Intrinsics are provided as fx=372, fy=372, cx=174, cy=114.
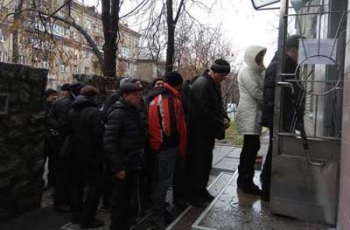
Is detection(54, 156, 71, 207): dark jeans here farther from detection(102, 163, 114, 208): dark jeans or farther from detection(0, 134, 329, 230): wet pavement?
detection(102, 163, 114, 208): dark jeans

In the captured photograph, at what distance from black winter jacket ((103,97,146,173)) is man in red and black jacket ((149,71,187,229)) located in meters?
0.21

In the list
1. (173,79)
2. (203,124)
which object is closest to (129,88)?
(173,79)

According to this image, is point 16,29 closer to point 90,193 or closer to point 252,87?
point 90,193

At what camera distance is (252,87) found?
4637 mm

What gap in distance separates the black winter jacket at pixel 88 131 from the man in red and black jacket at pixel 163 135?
65 centimetres

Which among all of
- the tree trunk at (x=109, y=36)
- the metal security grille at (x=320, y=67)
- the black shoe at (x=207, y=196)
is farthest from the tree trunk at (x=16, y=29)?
the metal security grille at (x=320, y=67)

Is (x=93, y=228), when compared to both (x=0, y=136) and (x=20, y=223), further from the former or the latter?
(x=0, y=136)

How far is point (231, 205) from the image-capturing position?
4.28m

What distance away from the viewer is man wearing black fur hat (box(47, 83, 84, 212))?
508 cm

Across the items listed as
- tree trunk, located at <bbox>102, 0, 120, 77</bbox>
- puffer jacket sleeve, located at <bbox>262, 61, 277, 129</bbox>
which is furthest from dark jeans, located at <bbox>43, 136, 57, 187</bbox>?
puffer jacket sleeve, located at <bbox>262, 61, 277, 129</bbox>

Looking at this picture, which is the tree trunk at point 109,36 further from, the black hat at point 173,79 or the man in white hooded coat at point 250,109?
the man in white hooded coat at point 250,109

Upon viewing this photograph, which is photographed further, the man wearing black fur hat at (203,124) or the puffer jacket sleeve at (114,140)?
the man wearing black fur hat at (203,124)

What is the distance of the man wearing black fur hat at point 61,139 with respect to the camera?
16.7 ft

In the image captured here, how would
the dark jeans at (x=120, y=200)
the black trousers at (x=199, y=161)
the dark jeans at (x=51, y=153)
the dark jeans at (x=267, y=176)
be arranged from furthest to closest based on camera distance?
1. the dark jeans at (x=51, y=153)
2. the black trousers at (x=199, y=161)
3. the dark jeans at (x=267, y=176)
4. the dark jeans at (x=120, y=200)
